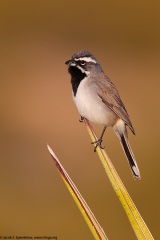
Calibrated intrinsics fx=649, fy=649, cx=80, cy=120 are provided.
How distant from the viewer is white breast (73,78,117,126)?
10.6ft

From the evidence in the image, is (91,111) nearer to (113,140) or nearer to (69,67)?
(69,67)

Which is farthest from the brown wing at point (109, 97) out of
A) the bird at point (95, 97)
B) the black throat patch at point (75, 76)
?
the black throat patch at point (75, 76)

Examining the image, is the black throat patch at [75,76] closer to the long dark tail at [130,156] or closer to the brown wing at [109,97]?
the brown wing at [109,97]

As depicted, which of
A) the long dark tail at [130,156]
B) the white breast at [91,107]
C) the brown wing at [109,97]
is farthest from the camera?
the brown wing at [109,97]

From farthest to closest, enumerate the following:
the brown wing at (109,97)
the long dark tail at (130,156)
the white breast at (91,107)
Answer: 1. the brown wing at (109,97)
2. the white breast at (91,107)
3. the long dark tail at (130,156)

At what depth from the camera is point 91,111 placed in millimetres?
3289

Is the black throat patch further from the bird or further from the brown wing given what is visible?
the brown wing

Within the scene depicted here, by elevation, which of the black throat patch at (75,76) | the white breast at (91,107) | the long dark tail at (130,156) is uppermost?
the black throat patch at (75,76)

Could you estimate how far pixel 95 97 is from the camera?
3.37m

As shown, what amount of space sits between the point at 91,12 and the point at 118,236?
4662mm

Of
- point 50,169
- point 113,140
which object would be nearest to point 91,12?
point 113,140

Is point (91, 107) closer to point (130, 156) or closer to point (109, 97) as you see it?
point (109, 97)

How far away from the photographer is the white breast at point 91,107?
3.24 metres

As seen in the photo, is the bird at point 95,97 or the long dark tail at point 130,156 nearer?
the long dark tail at point 130,156
